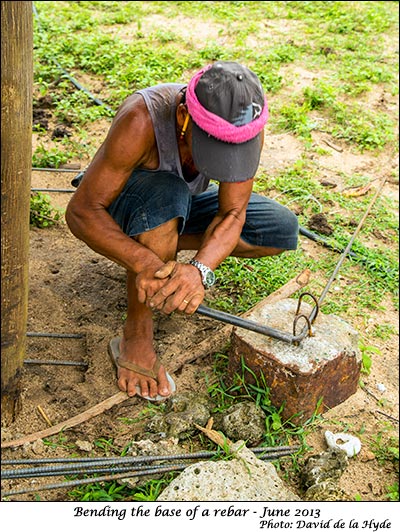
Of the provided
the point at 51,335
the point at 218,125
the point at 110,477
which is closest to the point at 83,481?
the point at 110,477

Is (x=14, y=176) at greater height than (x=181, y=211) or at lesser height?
greater

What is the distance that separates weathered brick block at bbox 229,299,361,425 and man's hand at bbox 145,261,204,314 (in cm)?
36

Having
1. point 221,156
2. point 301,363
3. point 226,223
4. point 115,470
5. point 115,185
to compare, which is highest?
point 221,156

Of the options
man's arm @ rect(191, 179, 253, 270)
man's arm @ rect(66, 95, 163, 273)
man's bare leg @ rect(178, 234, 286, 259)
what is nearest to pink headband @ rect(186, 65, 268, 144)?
man's arm @ rect(66, 95, 163, 273)

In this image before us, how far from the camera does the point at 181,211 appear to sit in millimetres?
2977

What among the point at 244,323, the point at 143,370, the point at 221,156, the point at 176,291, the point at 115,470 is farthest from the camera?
the point at 143,370

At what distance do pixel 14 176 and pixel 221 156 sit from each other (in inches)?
32.3

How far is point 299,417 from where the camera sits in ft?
9.83

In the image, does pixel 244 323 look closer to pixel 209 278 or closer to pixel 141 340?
pixel 209 278

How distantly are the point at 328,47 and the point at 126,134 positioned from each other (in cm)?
458

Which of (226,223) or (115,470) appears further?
(226,223)

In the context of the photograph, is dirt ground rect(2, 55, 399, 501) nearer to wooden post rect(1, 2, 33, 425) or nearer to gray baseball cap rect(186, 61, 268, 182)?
wooden post rect(1, 2, 33, 425)

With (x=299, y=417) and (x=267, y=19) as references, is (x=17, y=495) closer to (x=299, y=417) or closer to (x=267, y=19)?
(x=299, y=417)
